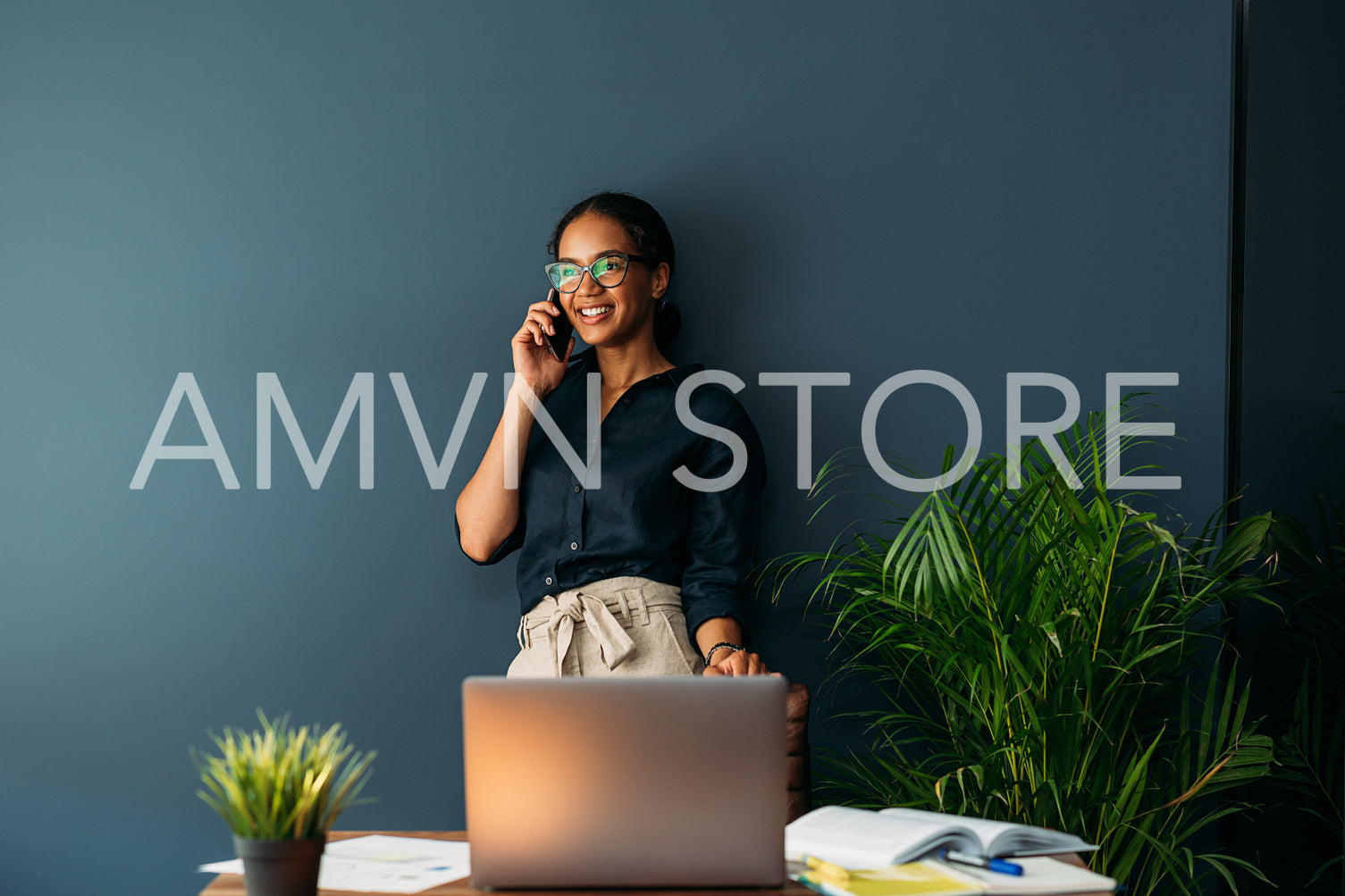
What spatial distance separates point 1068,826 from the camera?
2.33 m

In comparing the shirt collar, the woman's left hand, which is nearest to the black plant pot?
the woman's left hand

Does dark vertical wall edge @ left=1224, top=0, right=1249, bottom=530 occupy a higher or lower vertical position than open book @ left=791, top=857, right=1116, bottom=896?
higher

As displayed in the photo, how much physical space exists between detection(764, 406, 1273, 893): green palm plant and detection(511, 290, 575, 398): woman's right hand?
2.42ft

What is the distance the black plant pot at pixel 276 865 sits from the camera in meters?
1.19

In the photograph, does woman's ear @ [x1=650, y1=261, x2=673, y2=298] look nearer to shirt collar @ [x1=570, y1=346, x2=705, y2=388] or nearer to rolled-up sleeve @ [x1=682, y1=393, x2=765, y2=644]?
shirt collar @ [x1=570, y1=346, x2=705, y2=388]

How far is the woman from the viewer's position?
2529mm

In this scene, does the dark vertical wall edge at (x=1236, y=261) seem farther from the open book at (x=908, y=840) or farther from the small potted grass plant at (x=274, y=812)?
the small potted grass plant at (x=274, y=812)

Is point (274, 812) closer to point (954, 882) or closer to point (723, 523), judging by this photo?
point (954, 882)

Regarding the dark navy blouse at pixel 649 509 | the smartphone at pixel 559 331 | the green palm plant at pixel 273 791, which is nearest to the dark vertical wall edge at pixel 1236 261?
the dark navy blouse at pixel 649 509

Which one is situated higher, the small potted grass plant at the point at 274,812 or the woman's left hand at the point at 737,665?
the small potted grass plant at the point at 274,812

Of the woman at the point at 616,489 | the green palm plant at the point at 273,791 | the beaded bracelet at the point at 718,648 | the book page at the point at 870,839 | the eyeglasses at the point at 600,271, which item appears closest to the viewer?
the green palm plant at the point at 273,791

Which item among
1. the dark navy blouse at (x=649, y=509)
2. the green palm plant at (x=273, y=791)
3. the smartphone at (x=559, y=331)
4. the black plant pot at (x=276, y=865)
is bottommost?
the black plant pot at (x=276, y=865)

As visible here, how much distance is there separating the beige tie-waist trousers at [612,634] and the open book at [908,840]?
0.98 metres

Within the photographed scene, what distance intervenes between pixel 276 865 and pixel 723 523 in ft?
5.08
